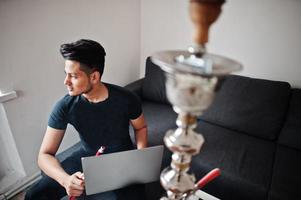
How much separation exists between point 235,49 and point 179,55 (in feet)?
5.88

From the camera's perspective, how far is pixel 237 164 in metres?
1.39

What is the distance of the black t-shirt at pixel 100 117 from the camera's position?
3.49 ft

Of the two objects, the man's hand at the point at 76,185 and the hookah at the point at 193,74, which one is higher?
the hookah at the point at 193,74

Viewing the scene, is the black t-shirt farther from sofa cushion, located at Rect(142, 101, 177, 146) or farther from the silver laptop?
sofa cushion, located at Rect(142, 101, 177, 146)

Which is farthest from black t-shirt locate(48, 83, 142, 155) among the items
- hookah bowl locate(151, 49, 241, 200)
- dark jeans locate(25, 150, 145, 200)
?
hookah bowl locate(151, 49, 241, 200)

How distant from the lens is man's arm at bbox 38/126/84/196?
2.87 ft

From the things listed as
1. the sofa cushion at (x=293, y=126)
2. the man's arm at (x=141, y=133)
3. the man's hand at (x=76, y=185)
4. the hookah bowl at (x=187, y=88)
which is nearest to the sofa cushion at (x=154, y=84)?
the man's arm at (x=141, y=133)

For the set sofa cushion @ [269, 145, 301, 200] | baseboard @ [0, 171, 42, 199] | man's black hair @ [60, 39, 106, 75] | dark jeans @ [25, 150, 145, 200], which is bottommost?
baseboard @ [0, 171, 42, 199]

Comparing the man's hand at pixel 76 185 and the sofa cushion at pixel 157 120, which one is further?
the sofa cushion at pixel 157 120

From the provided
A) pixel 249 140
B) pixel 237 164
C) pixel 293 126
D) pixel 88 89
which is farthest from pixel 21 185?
pixel 293 126

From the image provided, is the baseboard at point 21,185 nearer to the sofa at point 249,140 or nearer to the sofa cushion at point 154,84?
the sofa at point 249,140

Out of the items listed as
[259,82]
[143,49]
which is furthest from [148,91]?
[259,82]

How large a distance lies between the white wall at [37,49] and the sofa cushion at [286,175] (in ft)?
4.96

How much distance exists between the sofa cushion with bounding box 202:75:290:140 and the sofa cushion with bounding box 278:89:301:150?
4cm
